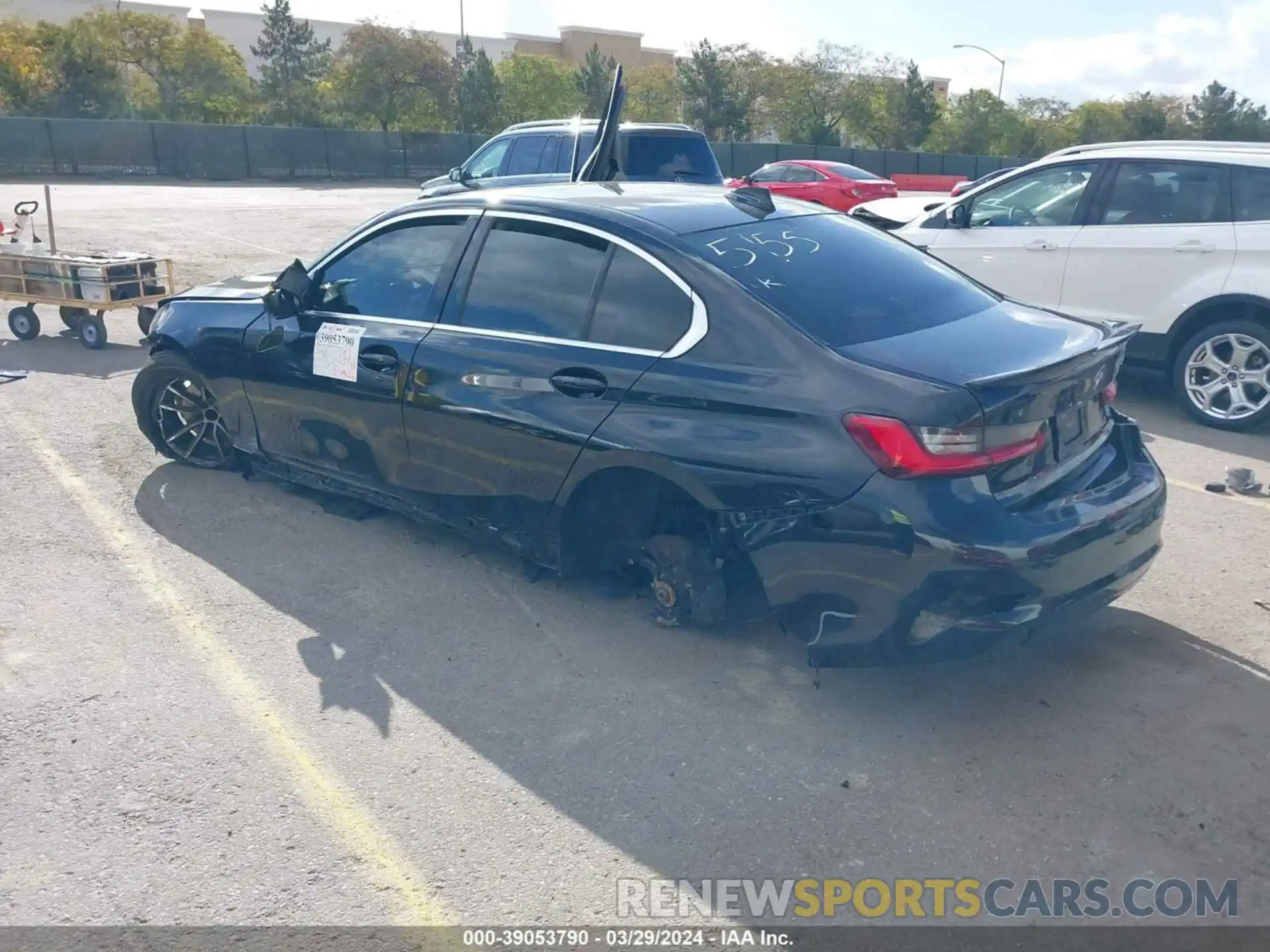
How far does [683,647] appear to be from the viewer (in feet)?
14.1

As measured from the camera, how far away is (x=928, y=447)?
3.42 meters

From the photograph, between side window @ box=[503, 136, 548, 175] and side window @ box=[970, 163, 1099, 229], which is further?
side window @ box=[503, 136, 548, 175]

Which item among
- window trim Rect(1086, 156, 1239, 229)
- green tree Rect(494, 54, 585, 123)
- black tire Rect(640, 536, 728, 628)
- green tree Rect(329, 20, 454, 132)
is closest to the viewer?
black tire Rect(640, 536, 728, 628)

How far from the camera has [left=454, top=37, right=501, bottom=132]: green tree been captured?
49.6 m

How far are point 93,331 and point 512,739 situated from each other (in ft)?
24.6

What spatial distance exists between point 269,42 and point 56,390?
49463 millimetres

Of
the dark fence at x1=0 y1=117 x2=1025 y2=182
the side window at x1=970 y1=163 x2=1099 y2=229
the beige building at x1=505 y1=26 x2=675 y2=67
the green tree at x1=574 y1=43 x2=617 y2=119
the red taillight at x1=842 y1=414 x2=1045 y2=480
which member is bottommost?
the red taillight at x1=842 y1=414 x2=1045 y2=480

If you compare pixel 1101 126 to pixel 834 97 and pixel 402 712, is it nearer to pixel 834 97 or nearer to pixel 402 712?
pixel 834 97

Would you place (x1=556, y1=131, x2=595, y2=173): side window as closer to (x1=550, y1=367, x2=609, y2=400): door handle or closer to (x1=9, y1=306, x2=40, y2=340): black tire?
(x1=9, y1=306, x2=40, y2=340): black tire

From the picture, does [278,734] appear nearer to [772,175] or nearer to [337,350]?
[337,350]

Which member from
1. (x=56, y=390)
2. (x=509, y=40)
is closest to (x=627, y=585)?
(x=56, y=390)

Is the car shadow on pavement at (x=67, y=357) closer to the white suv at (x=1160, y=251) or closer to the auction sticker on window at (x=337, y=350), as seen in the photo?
the auction sticker on window at (x=337, y=350)

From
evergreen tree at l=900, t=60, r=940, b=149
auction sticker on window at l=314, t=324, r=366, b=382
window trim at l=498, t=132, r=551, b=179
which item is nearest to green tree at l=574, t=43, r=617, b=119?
evergreen tree at l=900, t=60, r=940, b=149

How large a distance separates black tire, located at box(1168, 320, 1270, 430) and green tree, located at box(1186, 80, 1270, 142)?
60.0 m
